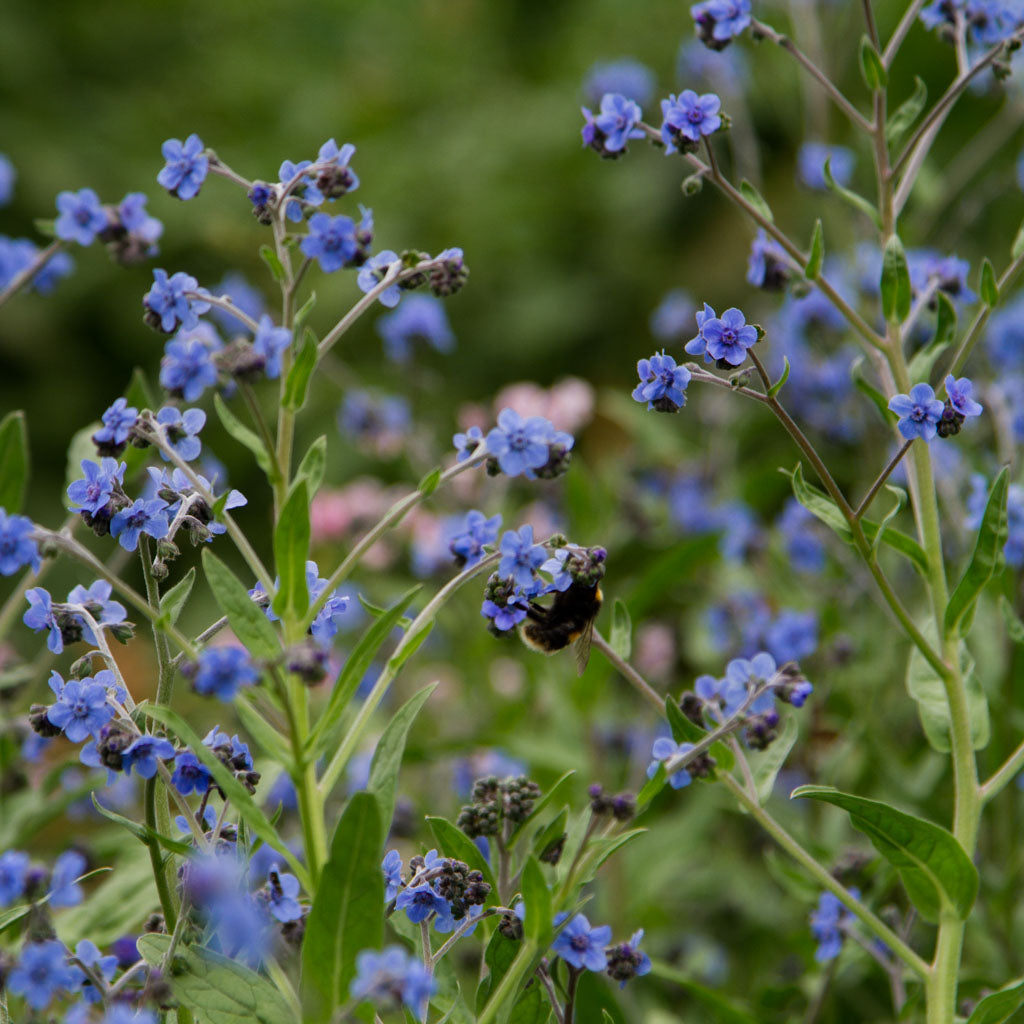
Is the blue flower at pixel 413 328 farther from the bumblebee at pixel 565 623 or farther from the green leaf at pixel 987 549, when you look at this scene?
the green leaf at pixel 987 549

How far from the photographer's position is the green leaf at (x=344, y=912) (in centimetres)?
130

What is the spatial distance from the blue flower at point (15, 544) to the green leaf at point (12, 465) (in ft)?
2.29

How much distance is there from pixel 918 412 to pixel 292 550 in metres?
0.83

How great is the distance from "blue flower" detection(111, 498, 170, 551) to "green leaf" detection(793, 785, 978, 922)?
860 millimetres

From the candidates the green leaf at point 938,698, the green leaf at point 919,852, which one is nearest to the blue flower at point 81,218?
the green leaf at point 919,852

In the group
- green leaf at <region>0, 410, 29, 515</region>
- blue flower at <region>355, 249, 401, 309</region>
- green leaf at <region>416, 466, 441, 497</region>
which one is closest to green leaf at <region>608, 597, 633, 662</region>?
green leaf at <region>416, 466, 441, 497</region>

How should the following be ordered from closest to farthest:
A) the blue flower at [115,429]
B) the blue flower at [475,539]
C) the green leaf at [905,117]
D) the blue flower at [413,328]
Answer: the blue flower at [115,429]
the blue flower at [475,539]
the green leaf at [905,117]
the blue flower at [413,328]

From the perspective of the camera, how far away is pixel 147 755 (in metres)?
1.41

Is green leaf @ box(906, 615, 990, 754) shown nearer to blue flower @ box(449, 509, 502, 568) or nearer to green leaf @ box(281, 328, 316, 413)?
blue flower @ box(449, 509, 502, 568)

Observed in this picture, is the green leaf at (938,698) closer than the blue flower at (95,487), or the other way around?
the blue flower at (95,487)

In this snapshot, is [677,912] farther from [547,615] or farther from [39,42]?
[39,42]

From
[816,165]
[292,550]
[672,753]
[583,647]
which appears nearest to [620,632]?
[583,647]

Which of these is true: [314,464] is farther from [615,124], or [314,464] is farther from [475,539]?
[615,124]

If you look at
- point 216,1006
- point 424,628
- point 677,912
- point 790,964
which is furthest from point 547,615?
point 677,912
